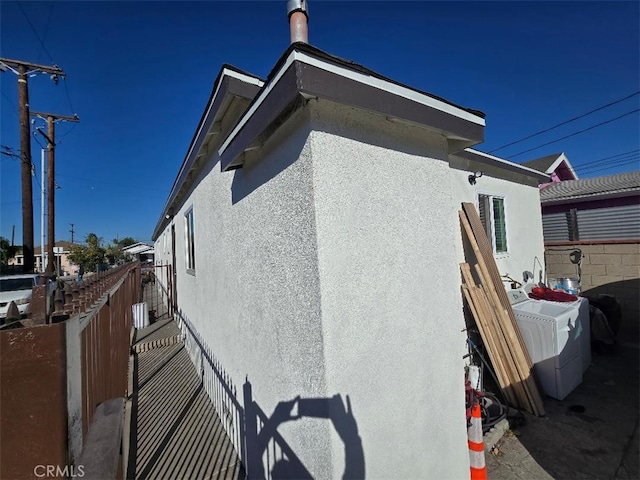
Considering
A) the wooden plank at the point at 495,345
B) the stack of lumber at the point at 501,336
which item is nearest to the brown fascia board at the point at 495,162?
the stack of lumber at the point at 501,336

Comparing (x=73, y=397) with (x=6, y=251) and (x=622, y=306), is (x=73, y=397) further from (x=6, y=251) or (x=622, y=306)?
(x=6, y=251)

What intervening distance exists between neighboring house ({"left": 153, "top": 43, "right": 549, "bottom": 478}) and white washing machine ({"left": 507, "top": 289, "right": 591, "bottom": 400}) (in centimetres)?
266

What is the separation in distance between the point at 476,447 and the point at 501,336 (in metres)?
2.17

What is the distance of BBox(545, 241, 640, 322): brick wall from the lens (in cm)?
646

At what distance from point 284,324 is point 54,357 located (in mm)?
1338

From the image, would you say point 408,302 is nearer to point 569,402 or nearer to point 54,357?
point 54,357

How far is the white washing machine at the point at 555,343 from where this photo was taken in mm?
4164

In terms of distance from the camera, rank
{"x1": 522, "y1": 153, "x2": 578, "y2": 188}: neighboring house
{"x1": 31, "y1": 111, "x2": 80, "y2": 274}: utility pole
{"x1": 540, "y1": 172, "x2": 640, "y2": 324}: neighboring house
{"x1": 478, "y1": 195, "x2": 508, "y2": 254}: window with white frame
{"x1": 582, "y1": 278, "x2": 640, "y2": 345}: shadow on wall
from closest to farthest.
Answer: {"x1": 582, "y1": 278, "x2": 640, "y2": 345}: shadow on wall
{"x1": 478, "y1": 195, "x2": 508, "y2": 254}: window with white frame
{"x1": 540, "y1": 172, "x2": 640, "y2": 324}: neighboring house
{"x1": 522, "y1": 153, "x2": 578, "y2": 188}: neighboring house
{"x1": 31, "y1": 111, "x2": 80, "y2": 274}: utility pole

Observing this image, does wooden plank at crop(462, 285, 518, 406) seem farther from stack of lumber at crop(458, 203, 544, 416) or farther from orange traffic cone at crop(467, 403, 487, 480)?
orange traffic cone at crop(467, 403, 487, 480)

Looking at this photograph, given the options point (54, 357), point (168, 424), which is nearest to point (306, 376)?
point (54, 357)

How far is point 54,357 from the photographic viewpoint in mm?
1009

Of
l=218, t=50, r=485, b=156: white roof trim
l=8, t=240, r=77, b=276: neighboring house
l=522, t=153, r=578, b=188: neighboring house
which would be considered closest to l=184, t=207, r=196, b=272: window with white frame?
l=218, t=50, r=485, b=156: white roof trim

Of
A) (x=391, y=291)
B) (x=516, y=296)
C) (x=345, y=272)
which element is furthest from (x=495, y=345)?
(x=345, y=272)

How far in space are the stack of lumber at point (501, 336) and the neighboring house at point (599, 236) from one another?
453 centimetres
